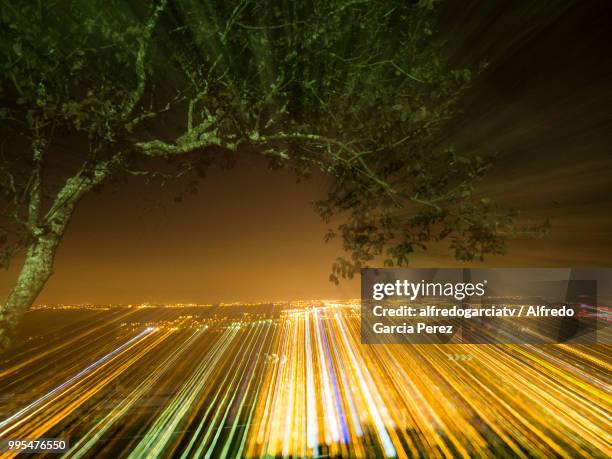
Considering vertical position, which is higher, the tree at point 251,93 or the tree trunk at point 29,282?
the tree at point 251,93

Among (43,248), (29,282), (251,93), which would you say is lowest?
(29,282)

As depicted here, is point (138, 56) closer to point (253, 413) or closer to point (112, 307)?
point (253, 413)

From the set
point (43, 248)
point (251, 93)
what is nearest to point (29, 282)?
point (43, 248)

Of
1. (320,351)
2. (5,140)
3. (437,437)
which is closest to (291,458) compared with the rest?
(437,437)

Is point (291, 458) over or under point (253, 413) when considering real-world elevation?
over

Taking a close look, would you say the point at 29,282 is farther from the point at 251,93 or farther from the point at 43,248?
the point at 251,93

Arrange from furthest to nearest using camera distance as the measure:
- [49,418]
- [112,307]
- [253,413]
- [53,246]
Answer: [112,307], [253,413], [49,418], [53,246]

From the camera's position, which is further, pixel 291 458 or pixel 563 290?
pixel 563 290

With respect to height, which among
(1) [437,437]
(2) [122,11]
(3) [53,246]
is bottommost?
(1) [437,437]
